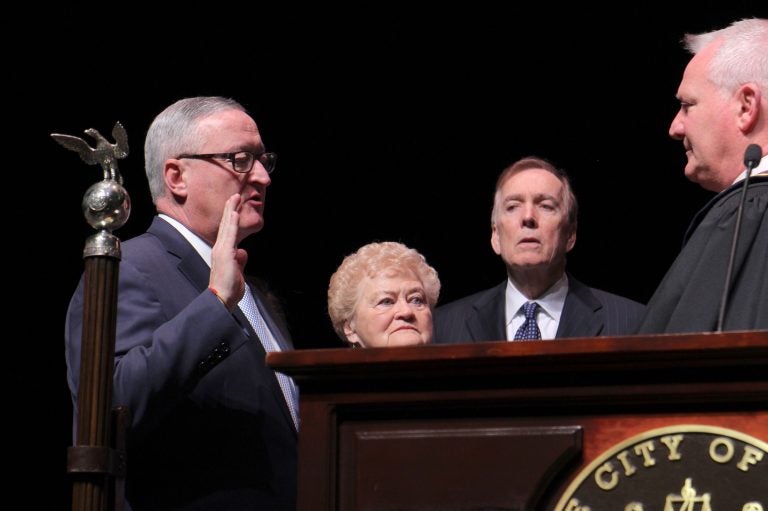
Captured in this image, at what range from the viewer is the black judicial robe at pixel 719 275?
7.38ft

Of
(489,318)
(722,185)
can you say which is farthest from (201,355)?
(489,318)

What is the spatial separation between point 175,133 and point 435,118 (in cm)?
151

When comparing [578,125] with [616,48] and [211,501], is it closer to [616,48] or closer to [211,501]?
[616,48]

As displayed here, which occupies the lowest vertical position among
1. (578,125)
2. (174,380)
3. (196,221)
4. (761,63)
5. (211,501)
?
(211,501)

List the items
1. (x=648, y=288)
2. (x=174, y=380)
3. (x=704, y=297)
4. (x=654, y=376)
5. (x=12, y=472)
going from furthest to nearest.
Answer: (x=648, y=288) → (x=12, y=472) → (x=174, y=380) → (x=704, y=297) → (x=654, y=376)

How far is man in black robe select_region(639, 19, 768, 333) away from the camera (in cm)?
227

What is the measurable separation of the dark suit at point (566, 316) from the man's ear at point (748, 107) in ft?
3.26

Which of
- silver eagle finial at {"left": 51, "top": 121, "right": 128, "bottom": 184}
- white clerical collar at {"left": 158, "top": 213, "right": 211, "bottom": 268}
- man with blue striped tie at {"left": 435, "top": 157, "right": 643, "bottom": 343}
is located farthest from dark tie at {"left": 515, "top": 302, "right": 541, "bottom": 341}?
silver eagle finial at {"left": 51, "top": 121, "right": 128, "bottom": 184}

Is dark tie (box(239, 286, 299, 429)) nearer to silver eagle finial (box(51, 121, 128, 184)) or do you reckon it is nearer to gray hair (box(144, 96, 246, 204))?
gray hair (box(144, 96, 246, 204))

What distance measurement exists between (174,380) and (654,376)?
1033 mm

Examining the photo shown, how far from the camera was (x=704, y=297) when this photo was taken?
2281 mm

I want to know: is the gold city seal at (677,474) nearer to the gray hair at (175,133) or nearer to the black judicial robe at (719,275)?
the black judicial robe at (719,275)

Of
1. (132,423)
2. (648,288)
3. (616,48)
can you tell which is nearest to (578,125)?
(616,48)

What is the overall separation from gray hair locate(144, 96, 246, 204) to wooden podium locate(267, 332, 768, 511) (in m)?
1.22
